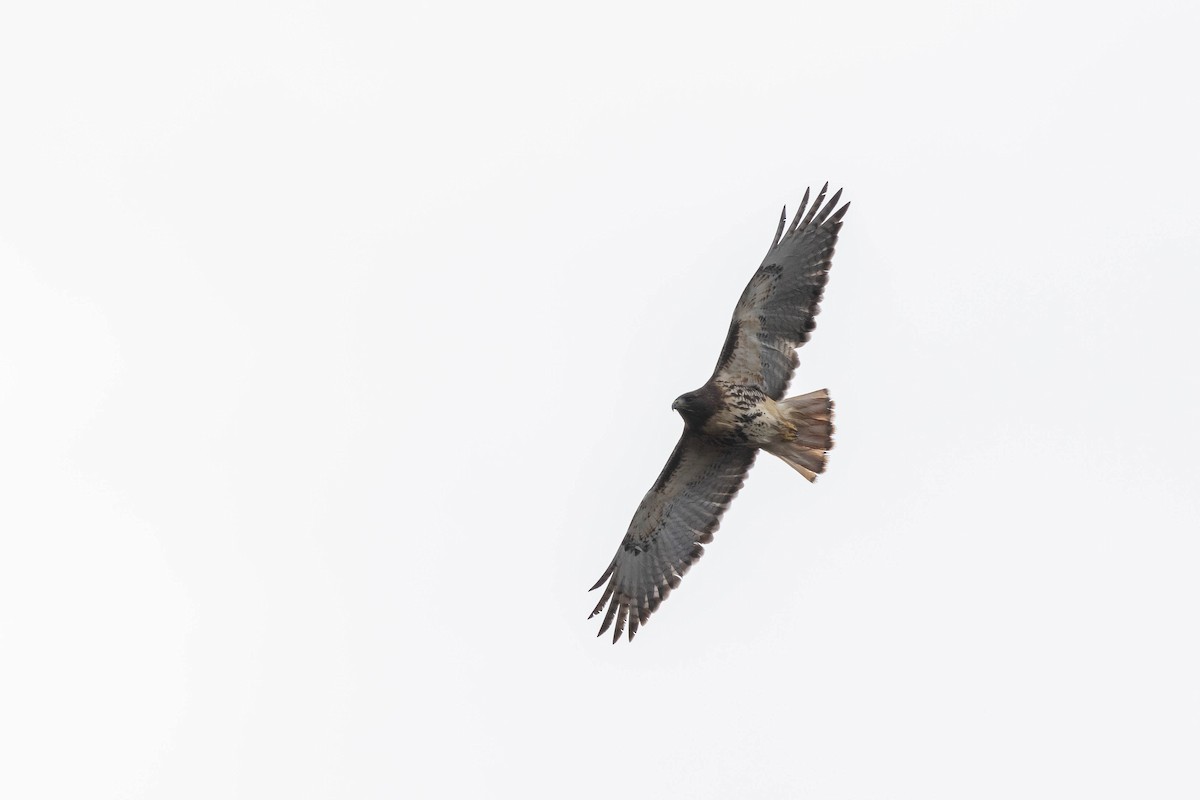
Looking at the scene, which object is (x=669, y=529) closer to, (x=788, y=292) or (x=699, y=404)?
(x=699, y=404)

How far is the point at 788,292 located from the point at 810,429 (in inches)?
54.0

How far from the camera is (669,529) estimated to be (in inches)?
705

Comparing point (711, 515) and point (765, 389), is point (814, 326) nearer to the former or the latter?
point (765, 389)

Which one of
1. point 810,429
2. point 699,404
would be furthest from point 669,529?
point 810,429

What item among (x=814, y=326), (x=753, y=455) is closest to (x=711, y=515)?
(x=753, y=455)

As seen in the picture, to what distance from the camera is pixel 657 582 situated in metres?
17.9

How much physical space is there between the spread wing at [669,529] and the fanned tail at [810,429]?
2.69 feet

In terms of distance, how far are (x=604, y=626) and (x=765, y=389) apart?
3.14m

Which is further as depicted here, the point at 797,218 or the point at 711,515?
the point at 711,515

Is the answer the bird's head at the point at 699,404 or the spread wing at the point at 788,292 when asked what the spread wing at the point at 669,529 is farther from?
the spread wing at the point at 788,292

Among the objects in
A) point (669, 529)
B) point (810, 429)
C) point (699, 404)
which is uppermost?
point (810, 429)

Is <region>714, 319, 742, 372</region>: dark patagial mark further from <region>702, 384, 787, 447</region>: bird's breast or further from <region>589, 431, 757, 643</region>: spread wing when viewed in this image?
<region>589, 431, 757, 643</region>: spread wing

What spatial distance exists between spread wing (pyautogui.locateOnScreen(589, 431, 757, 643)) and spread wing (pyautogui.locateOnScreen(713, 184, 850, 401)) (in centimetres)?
134

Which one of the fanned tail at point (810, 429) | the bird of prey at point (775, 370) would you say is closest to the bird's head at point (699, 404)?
the bird of prey at point (775, 370)
